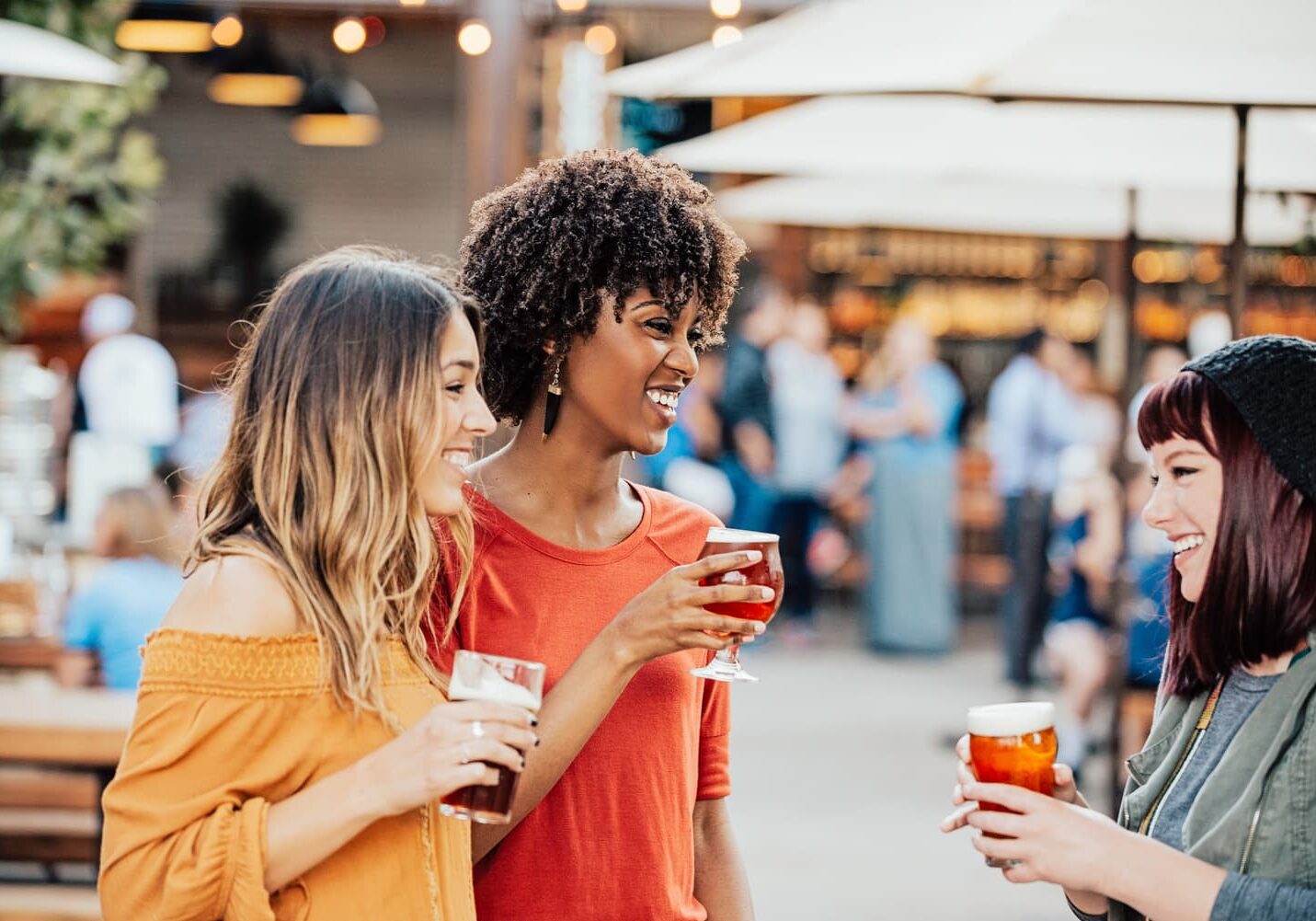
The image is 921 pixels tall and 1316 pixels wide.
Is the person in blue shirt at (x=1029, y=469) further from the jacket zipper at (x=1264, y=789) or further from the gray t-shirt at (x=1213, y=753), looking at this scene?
the jacket zipper at (x=1264, y=789)

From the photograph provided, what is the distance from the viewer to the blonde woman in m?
1.92

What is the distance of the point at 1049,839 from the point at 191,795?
1.02 metres

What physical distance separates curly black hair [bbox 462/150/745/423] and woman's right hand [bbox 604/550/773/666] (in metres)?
0.47

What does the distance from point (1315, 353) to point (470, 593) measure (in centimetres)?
116

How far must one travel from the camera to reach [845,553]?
1210 centimetres

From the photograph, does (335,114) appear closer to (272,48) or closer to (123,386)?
(272,48)

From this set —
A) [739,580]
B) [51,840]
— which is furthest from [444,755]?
[51,840]

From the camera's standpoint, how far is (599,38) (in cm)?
973

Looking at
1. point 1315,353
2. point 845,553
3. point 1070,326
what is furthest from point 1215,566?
point 1070,326

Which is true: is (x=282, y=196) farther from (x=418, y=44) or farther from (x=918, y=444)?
(x=918, y=444)

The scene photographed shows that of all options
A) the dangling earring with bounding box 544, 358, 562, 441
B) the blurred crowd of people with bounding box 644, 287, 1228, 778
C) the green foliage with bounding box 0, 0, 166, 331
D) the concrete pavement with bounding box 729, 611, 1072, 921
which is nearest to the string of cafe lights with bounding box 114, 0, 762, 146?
the green foliage with bounding box 0, 0, 166, 331

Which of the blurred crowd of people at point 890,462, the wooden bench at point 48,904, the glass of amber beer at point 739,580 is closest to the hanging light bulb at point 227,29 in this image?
the blurred crowd of people at point 890,462

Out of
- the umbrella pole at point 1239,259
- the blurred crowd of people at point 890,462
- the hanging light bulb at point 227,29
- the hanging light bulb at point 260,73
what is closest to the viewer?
the umbrella pole at point 1239,259

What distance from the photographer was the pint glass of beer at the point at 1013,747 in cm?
206
